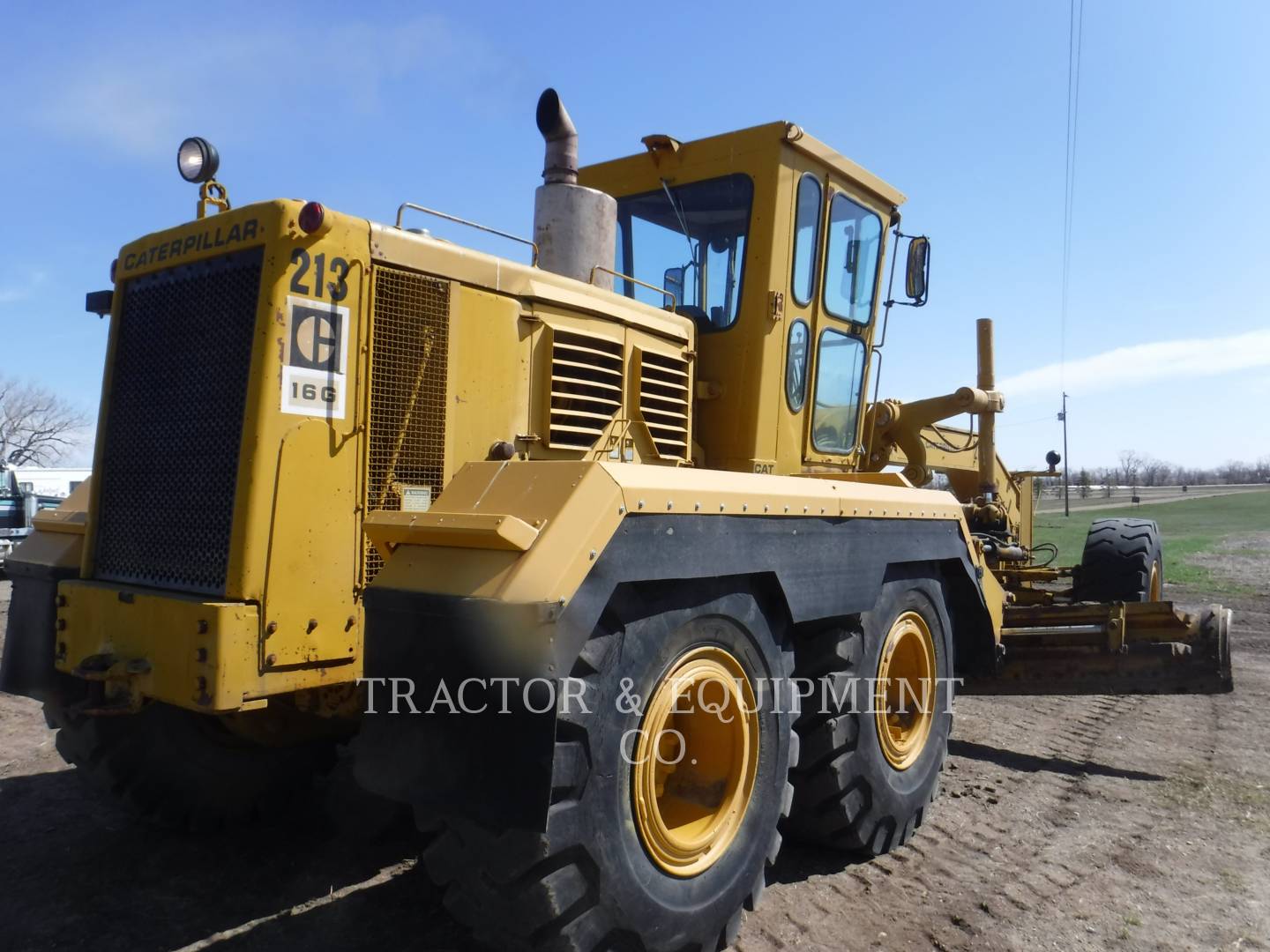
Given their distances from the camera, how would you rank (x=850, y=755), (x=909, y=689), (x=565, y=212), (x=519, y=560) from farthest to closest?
1. (x=909, y=689)
2. (x=565, y=212)
3. (x=850, y=755)
4. (x=519, y=560)

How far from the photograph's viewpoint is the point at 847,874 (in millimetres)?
3969

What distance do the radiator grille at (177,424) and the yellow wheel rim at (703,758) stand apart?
5.04 ft

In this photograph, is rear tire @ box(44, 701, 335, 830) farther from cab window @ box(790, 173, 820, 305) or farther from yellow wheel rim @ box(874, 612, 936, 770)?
cab window @ box(790, 173, 820, 305)

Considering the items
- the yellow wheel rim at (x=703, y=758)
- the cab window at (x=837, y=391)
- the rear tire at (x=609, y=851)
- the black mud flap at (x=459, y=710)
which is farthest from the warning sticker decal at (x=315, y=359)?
the cab window at (x=837, y=391)

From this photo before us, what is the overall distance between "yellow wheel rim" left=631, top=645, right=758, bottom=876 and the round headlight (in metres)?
2.48

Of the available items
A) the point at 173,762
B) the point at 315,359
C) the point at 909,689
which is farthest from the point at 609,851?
the point at 909,689

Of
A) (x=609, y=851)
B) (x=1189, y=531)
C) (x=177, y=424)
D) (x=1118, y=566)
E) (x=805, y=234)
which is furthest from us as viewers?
(x=1189, y=531)

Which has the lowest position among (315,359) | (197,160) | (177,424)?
(177,424)

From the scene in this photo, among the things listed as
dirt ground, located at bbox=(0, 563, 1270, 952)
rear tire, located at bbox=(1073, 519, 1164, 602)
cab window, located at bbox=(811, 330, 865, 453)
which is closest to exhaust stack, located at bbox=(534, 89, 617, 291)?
cab window, located at bbox=(811, 330, 865, 453)

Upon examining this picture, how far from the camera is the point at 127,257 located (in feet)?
11.9

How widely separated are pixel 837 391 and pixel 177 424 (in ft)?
11.6

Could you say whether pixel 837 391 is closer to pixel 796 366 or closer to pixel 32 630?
pixel 796 366

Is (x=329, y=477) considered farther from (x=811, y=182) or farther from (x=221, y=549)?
(x=811, y=182)

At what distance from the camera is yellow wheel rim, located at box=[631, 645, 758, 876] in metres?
3.01
